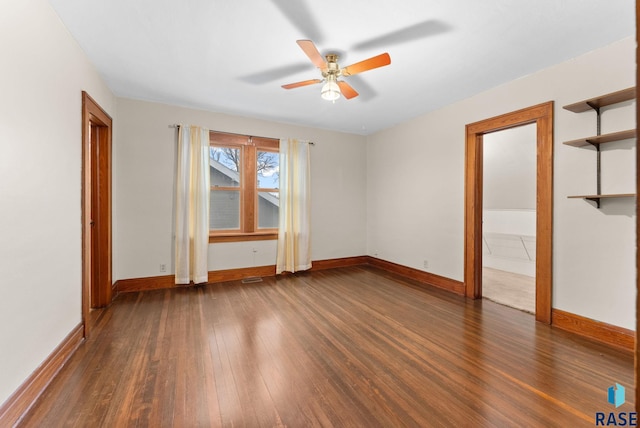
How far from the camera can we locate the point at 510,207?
519cm

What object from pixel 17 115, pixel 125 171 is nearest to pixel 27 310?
pixel 17 115

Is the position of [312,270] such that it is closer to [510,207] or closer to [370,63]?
[370,63]

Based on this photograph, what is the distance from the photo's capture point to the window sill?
4.18m

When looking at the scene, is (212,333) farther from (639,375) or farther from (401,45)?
(401,45)

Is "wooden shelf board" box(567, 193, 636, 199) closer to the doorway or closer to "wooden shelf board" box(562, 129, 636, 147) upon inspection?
"wooden shelf board" box(562, 129, 636, 147)

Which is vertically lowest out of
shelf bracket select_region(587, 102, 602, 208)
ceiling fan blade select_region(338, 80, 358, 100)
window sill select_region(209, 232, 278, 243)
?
window sill select_region(209, 232, 278, 243)

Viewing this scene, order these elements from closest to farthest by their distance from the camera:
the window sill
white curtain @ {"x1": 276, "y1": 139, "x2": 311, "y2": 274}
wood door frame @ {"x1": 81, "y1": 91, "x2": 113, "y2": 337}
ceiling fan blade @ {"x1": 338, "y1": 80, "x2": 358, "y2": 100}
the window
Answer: ceiling fan blade @ {"x1": 338, "y1": 80, "x2": 358, "y2": 100} < wood door frame @ {"x1": 81, "y1": 91, "x2": 113, "y2": 337} < the window sill < the window < white curtain @ {"x1": 276, "y1": 139, "x2": 311, "y2": 274}

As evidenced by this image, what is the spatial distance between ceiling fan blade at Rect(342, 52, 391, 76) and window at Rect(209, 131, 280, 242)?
2.52 m

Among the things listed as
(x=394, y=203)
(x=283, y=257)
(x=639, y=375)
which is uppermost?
(x=394, y=203)

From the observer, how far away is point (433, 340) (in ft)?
7.81

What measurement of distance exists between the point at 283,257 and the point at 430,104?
10.9 feet

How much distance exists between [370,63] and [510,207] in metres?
4.63

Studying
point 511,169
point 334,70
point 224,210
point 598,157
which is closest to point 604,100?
point 598,157

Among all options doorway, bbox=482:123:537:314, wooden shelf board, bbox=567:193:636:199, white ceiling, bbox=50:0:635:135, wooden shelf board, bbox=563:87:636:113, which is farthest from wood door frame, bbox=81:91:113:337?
doorway, bbox=482:123:537:314
